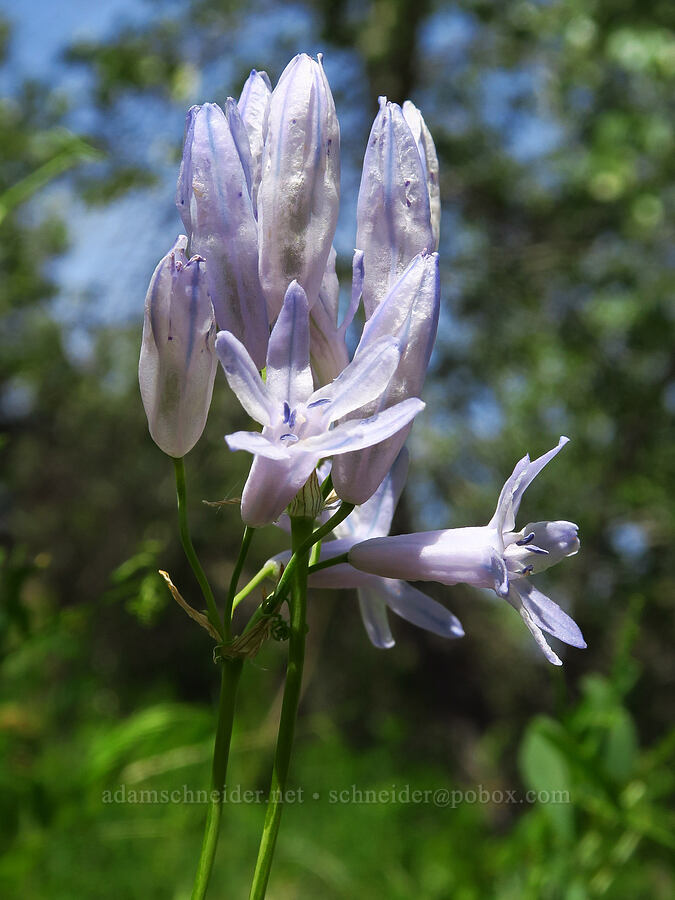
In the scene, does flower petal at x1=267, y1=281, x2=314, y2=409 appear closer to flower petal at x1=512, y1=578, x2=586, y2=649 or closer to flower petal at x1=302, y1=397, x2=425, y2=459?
flower petal at x1=302, y1=397, x2=425, y2=459

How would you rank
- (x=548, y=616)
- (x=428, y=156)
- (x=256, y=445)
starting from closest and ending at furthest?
(x=256, y=445) < (x=548, y=616) < (x=428, y=156)

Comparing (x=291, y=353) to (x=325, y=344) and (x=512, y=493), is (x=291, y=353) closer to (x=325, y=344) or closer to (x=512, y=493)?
(x=325, y=344)

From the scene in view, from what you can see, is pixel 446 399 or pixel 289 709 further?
pixel 446 399

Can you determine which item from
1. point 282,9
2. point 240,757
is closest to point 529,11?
point 282,9

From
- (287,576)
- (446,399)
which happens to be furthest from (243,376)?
(446,399)

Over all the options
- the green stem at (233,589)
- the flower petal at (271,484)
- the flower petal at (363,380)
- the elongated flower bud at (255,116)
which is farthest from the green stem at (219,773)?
the elongated flower bud at (255,116)

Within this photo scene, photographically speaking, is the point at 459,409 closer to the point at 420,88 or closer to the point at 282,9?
the point at 420,88
